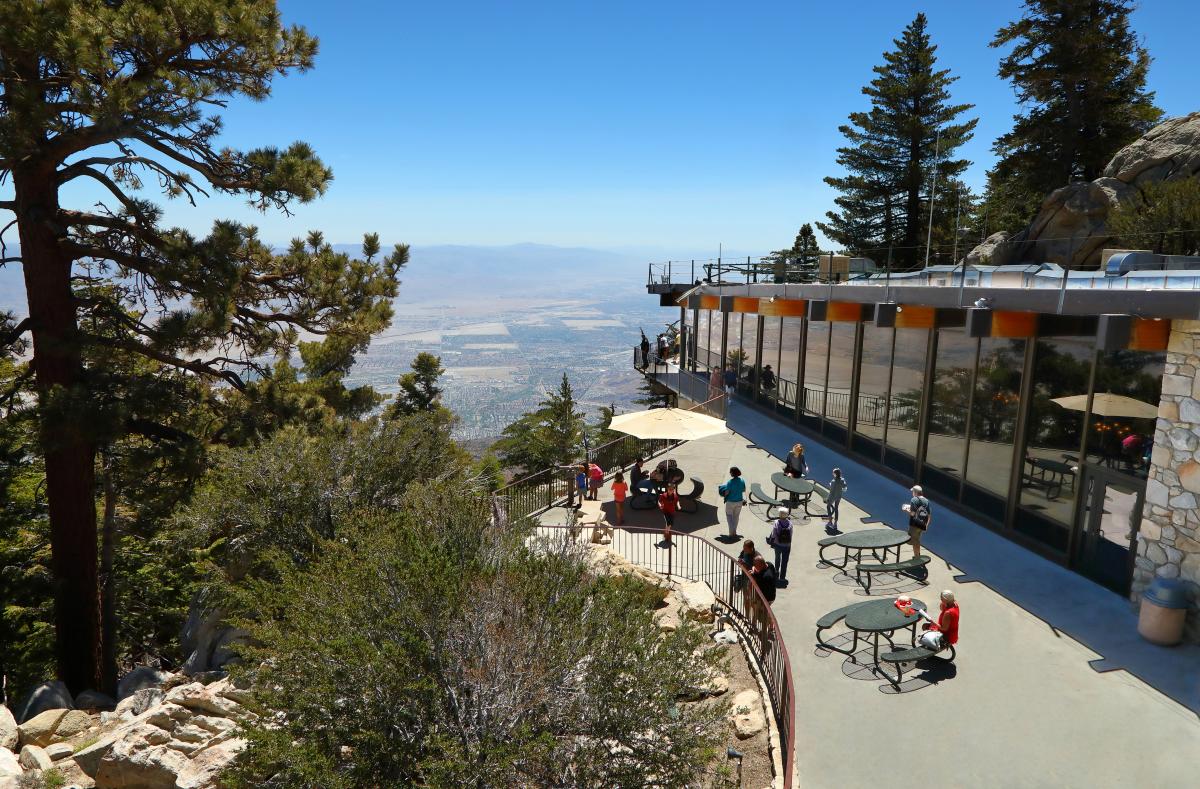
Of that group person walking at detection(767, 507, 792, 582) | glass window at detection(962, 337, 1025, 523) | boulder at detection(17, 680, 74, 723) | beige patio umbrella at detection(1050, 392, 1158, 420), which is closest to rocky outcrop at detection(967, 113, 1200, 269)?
glass window at detection(962, 337, 1025, 523)

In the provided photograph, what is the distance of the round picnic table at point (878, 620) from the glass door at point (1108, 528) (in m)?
3.53

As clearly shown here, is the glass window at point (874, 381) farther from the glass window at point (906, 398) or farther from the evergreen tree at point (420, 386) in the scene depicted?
the evergreen tree at point (420, 386)

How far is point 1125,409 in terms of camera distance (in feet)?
34.2

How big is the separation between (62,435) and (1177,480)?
15.5 meters

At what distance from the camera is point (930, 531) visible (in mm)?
13125

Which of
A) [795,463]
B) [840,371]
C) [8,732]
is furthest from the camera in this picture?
[840,371]

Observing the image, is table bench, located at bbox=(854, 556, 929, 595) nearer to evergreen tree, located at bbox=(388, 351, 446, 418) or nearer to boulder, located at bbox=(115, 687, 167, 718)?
boulder, located at bbox=(115, 687, 167, 718)

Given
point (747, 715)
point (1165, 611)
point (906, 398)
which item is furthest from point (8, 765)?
point (906, 398)

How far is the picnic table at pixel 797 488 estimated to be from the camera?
14.4 meters

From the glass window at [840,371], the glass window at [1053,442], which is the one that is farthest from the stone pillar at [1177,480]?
the glass window at [840,371]

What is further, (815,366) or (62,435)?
(815,366)

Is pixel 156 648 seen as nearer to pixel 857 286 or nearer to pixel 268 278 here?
pixel 268 278

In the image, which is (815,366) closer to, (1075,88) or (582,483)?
(582,483)

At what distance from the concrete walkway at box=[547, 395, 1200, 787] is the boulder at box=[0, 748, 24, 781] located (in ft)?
26.6
